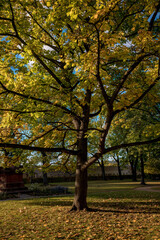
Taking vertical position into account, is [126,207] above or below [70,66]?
below

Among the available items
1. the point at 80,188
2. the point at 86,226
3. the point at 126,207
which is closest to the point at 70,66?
the point at 80,188

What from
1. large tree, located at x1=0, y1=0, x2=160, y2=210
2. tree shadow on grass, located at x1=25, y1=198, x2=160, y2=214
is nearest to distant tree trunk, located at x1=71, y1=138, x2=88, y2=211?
large tree, located at x1=0, y1=0, x2=160, y2=210

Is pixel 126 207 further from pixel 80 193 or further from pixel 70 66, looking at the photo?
pixel 70 66

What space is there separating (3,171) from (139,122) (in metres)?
→ 15.4

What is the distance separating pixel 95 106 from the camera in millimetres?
10305

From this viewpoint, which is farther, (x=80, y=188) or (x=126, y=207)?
(x=126, y=207)

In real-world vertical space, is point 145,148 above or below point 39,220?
above

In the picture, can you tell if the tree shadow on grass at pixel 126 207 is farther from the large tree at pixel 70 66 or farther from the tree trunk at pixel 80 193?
the large tree at pixel 70 66

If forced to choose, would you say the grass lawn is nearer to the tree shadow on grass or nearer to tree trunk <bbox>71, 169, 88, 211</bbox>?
the tree shadow on grass

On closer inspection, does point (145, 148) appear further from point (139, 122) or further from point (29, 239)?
point (29, 239)

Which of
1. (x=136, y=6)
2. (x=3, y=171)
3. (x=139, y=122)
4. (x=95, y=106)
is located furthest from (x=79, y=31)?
(x=139, y=122)

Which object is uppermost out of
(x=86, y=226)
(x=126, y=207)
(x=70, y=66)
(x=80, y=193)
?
(x=70, y=66)

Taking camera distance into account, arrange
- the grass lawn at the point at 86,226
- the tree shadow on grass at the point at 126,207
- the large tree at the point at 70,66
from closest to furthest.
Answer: the grass lawn at the point at 86,226, the large tree at the point at 70,66, the tree shadow on grass at the point at 126,207

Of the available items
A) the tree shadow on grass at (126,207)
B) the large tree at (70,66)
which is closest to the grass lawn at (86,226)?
the tree shadow on grass at (126,207)
